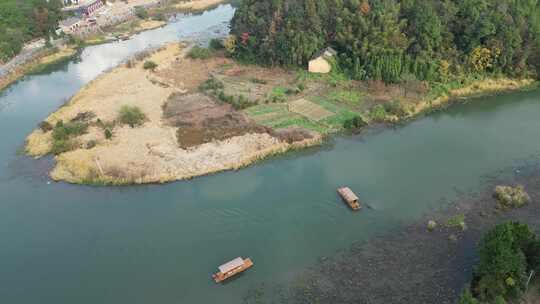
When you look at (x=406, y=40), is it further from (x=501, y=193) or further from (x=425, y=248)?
(x=425, y=248)

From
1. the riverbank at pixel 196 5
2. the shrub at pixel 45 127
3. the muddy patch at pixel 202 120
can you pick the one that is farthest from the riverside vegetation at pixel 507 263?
the riverbank at pixel 196 5

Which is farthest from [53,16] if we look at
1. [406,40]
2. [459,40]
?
[459,40]

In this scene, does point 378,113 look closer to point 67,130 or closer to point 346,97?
point 346,97

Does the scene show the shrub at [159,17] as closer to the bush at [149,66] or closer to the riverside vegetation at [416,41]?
the bush at [149,66]

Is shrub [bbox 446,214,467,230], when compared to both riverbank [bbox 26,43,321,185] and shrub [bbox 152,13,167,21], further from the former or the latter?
shrub [bbox 152,13,167,21]

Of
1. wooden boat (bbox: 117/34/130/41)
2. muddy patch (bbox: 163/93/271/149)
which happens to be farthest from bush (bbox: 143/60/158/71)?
wooden boat (bbox: 117/34/130/41)

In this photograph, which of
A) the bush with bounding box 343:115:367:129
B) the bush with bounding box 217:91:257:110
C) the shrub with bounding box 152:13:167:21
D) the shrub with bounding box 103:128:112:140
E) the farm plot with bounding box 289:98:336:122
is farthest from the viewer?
the shrub with bounding box 152:13:167:21
